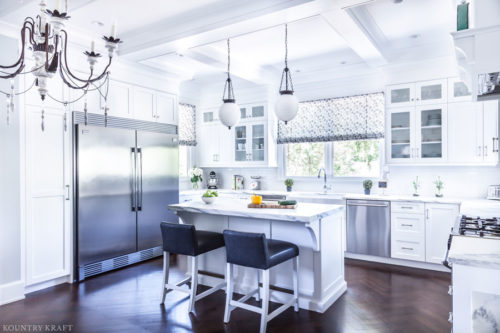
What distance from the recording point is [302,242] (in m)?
3.28

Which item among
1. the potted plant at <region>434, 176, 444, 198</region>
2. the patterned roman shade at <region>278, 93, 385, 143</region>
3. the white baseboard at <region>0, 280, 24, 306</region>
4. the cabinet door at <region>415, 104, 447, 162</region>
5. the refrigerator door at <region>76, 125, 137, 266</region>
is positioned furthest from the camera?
the patterned roman shade at <region>278, 93, 385, 143</region>

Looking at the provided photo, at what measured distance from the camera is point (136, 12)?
3516 mm

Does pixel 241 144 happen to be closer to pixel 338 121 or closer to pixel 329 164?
pixel 329 164

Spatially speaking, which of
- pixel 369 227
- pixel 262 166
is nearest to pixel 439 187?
pixel 369 227

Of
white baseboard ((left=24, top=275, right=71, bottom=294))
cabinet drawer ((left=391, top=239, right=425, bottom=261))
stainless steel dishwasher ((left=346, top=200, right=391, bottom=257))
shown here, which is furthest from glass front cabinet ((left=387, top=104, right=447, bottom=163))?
white baseboard ((left=24, top=275, right=71, bottom=294))

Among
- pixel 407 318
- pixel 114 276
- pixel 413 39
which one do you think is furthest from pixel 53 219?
pixel 413 39

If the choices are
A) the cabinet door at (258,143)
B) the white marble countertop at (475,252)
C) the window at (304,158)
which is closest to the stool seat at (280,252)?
the white marble countertop at (475,252)

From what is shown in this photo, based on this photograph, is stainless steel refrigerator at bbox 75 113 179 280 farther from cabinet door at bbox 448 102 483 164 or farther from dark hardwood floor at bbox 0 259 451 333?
cabinet door at bbox 448 102 483 164

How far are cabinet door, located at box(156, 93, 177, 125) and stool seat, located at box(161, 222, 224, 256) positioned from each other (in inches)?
95.2

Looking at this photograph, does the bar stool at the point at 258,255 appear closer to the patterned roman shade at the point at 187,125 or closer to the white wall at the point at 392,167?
the white wall at the point at 392,167

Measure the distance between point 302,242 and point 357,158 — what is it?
8.96 feet

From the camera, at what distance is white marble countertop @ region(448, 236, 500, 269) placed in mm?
1548

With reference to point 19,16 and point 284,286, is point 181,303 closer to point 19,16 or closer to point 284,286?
point 284,286

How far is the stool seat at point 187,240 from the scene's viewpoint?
10.3 ft
